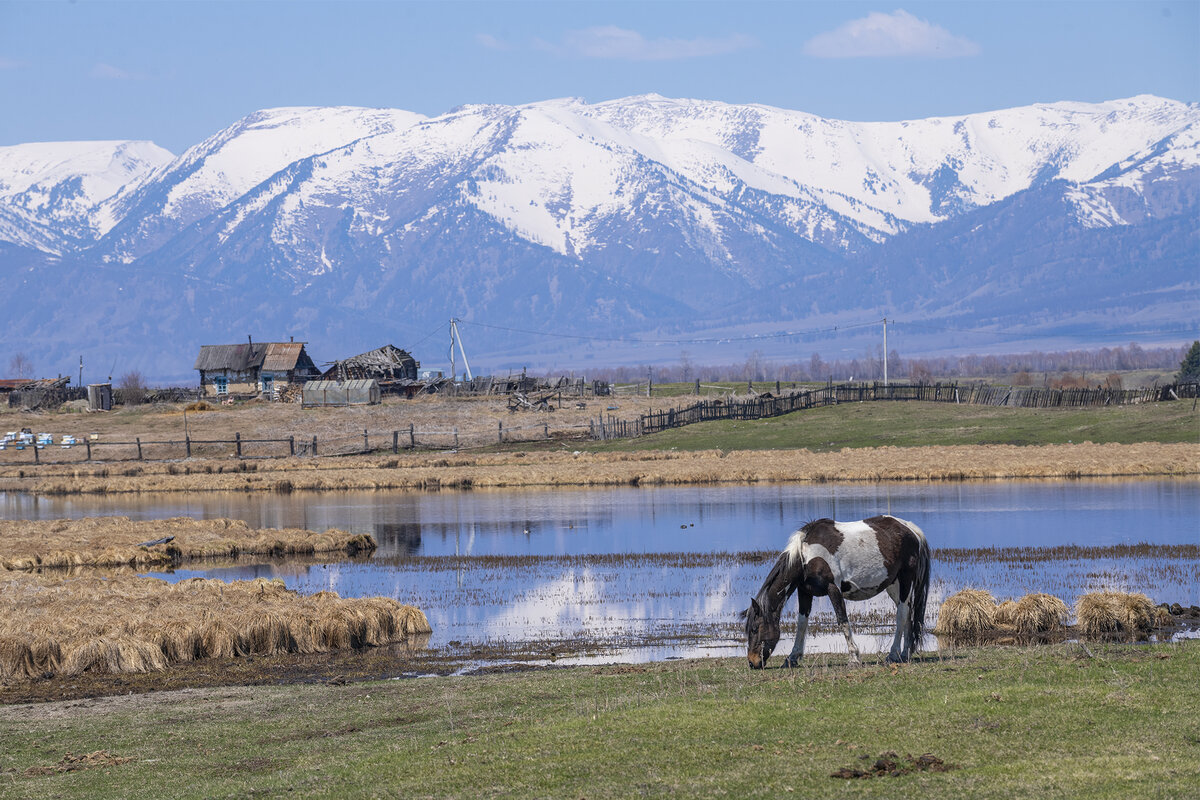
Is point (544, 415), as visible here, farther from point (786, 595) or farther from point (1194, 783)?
point (1194, 783)

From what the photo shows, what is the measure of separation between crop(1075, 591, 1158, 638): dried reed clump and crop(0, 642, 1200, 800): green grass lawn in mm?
3877

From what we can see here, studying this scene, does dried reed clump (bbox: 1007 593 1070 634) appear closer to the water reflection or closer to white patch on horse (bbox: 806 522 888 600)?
white patch on horse (bbox: 806 522 888 600)

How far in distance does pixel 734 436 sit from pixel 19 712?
77.6 metres

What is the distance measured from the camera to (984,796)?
43.9ft

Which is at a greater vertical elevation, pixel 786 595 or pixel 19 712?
pixel 786 595

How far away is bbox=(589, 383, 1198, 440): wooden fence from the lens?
101 metres

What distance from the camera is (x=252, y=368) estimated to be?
505 feet

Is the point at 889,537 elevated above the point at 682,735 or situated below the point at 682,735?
above

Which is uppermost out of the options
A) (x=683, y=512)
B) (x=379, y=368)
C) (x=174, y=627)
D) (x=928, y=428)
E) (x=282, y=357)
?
(x=282, y=357)

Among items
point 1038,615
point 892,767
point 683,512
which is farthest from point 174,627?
point 683,512

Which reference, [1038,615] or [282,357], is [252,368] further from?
[1038,615]

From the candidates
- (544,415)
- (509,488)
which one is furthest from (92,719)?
(544,415)

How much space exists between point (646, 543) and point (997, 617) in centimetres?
2130

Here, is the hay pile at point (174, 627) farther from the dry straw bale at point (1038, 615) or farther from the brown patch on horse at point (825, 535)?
the dry straw bale at point (1038, 615)
